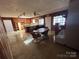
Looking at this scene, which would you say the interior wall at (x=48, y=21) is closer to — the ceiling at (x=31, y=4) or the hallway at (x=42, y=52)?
the ceiling at (x=31, y=4)

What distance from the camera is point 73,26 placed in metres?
2.83

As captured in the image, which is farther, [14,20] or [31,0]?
[14,20]

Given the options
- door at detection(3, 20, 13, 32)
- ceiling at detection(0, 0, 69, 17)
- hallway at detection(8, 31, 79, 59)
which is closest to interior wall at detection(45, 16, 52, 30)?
ceiling at detection(0, 0, 69, 17)

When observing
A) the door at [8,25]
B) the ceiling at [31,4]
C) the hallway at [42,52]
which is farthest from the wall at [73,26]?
the door at [8,25]

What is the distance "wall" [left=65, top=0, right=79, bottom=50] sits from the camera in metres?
2.68

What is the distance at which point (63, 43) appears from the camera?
3.38 metres

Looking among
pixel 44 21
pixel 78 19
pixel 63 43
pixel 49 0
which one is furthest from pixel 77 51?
pixel 44 21

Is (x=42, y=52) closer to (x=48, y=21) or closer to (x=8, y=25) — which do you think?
(x=48, y=21)

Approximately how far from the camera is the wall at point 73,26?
2.68 m

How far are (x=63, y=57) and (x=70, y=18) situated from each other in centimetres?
169

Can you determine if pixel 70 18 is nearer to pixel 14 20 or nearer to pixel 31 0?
pixel 31 0

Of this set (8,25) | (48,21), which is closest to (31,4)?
(48,21)

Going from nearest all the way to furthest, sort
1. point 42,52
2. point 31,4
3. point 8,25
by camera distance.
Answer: point 42,52, point 31,4, point 8,25

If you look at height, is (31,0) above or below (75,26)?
above
